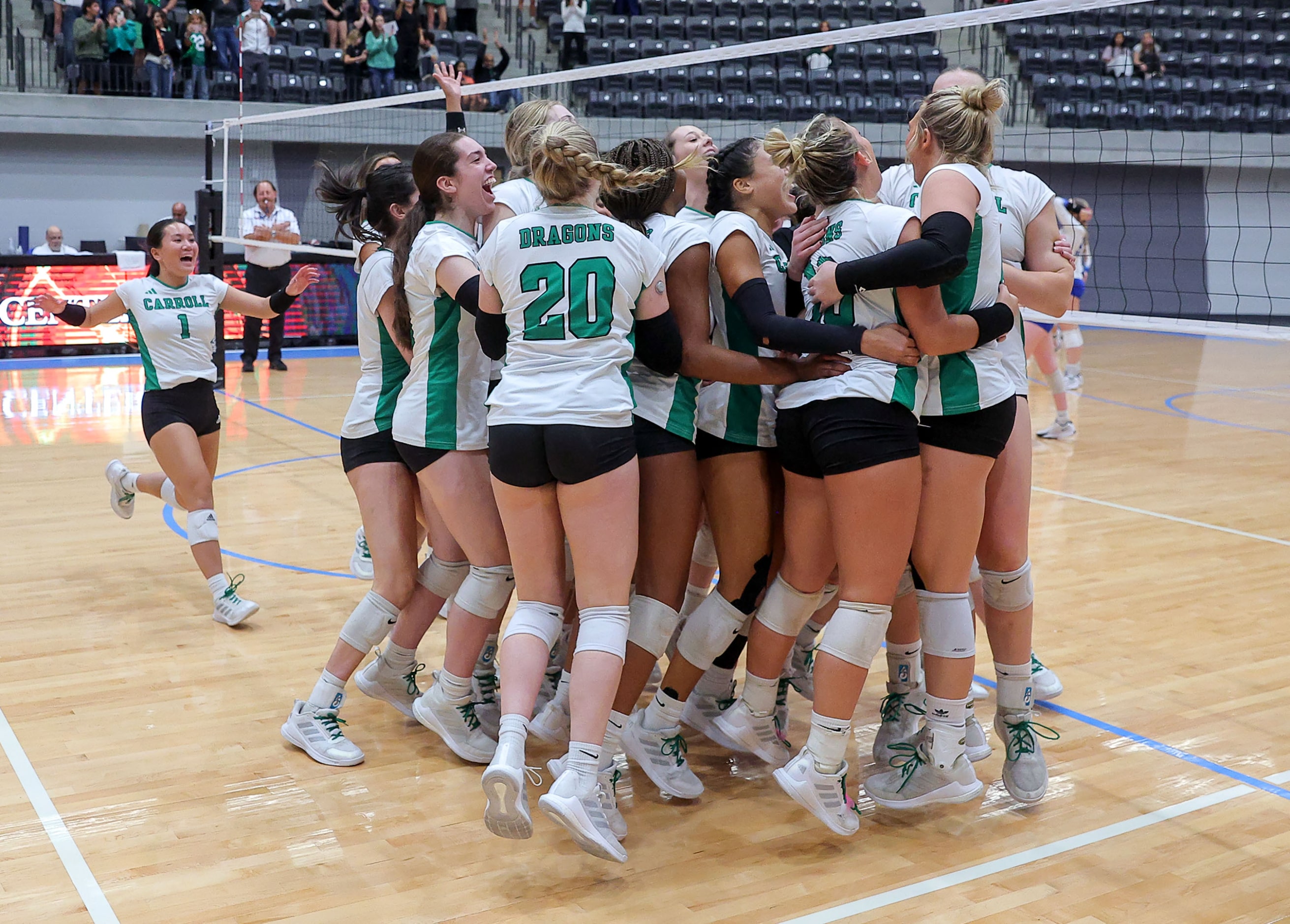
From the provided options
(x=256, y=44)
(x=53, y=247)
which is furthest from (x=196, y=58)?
(x=53, y=247)

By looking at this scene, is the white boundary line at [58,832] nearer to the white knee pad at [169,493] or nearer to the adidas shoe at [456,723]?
the adidas shoe at [456,723]

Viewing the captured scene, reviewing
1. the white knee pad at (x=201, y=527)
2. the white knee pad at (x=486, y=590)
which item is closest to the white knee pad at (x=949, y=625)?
the white knee pad at (x=486, y=590)

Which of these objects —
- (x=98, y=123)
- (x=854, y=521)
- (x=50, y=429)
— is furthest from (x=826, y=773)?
(x=98, y=123)

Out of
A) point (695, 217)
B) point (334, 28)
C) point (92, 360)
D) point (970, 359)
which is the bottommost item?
point (92, 360)

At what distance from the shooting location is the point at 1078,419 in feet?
33.2

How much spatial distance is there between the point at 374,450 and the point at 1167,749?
263cm

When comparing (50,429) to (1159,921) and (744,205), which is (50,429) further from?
(1159,921)

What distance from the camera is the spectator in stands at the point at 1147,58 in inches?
687

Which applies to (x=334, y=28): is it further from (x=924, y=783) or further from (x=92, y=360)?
(x=924, y=783)

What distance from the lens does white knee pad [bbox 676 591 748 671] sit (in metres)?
3.41

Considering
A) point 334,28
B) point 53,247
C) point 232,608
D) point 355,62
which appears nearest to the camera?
point 232,608

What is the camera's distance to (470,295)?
320 cm

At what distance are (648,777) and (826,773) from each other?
2.20 feet

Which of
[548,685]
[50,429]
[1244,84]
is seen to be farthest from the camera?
[1244,84]
